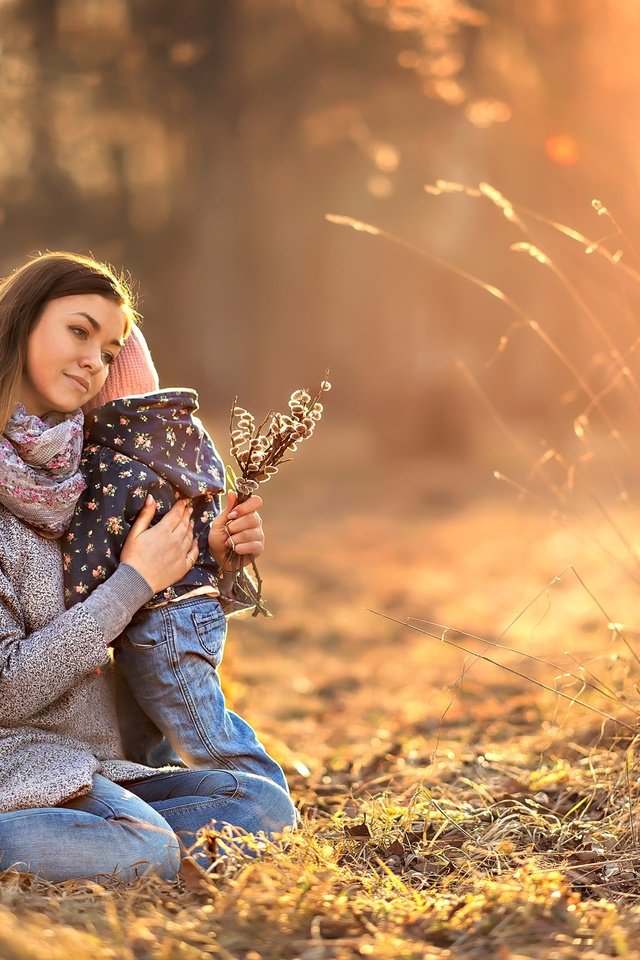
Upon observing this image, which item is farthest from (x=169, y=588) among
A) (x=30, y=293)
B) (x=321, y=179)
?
(x=321, y=179)

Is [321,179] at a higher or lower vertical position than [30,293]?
higher

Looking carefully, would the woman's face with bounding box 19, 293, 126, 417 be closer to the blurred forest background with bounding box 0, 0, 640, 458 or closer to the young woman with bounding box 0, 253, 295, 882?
the young woman with bounding box 0, 253, 295, 882

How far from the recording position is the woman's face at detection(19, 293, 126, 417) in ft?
7.82

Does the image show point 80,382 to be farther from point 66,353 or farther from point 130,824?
point 130,824

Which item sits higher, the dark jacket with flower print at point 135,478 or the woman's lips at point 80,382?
the woman's lips at point 80,382

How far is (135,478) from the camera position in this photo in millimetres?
2439

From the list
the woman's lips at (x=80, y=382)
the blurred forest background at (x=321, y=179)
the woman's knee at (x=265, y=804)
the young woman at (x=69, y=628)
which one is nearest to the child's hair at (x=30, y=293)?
the young woman at (x=69, y=628)

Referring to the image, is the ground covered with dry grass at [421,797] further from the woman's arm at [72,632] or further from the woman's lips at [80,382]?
the woman's lips at [80,382]

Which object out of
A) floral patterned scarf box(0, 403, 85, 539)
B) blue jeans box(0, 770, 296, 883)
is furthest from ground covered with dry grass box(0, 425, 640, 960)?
floral patterned scarf box(0, 403, 85, 539)

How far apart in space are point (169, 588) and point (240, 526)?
0.21 meters

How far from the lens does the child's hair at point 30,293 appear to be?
7.67 feet

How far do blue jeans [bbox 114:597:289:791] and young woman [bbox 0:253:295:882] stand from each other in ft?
0.20

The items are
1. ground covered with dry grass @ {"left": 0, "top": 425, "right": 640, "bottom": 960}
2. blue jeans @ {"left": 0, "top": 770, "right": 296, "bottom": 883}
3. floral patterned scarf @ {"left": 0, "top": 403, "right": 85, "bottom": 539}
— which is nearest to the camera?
ground covered with dry grass @ {"left": 0, "top": 425, "right": 640, "bottom": 960}

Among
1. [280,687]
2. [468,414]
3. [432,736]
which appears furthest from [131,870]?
[468,414]
